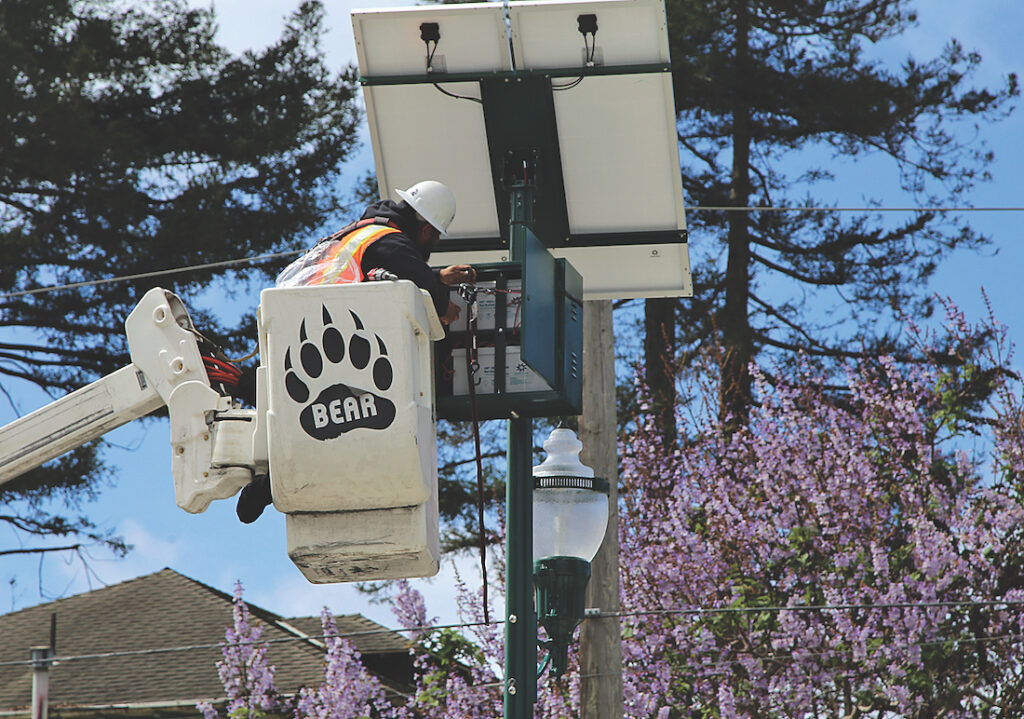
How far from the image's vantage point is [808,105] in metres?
22.7

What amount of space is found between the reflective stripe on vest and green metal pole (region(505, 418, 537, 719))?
1222 millimetres

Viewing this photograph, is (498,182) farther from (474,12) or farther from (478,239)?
(474,12)

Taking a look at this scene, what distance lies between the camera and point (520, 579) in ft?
21.4

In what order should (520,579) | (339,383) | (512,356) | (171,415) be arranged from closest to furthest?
(339,383), (171,415), (512,356), (520,579)

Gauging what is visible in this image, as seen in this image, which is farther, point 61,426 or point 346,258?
point 61,426

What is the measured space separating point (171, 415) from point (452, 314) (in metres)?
1.21

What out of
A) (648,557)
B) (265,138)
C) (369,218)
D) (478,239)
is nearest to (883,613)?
(648,557)

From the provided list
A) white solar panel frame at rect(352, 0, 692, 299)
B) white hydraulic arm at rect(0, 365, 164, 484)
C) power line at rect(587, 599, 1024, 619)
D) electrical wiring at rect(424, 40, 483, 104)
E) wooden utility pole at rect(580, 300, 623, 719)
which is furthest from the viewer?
power line at rect(587, 599, 1024, 619)

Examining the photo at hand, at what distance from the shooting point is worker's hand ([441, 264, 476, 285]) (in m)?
5.88

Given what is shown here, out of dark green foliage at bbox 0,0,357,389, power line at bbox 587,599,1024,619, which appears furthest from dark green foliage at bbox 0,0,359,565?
power line at bbox 587,599,1024,619

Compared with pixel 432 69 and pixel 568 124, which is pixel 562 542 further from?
pixel 432 69

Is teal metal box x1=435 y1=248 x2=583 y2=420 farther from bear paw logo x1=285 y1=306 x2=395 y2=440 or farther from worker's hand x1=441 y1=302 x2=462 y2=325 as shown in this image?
bear paw logo x1=285 y1=306 x2=395 y2=440

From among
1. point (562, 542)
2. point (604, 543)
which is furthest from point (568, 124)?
point (604, 543)

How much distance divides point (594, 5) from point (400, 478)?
2.85 meters
